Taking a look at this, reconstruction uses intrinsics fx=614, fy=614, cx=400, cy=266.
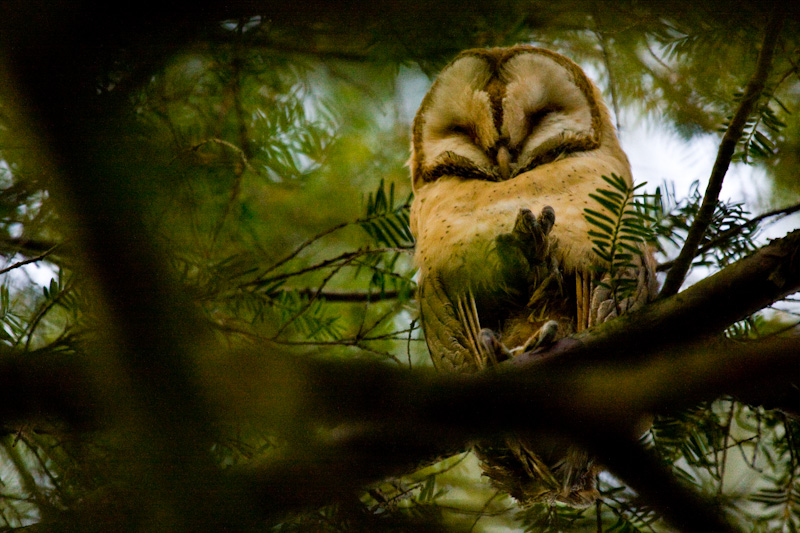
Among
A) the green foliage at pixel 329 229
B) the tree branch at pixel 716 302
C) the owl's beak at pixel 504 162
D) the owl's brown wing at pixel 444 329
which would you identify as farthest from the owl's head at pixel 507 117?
the tree branch at pixel 716 302

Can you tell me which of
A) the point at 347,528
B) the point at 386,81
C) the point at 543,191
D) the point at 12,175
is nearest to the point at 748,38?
the point at 543,191

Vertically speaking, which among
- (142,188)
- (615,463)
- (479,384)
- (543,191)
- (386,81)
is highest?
(386,81)

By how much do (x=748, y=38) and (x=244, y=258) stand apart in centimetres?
110

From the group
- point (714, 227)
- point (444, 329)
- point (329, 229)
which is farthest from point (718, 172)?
point (329, 229)

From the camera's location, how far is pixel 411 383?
60 centimetres

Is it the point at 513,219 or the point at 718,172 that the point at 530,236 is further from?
the point at 718,172

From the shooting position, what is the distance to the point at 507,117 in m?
1.76

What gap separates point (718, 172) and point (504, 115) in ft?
2.62

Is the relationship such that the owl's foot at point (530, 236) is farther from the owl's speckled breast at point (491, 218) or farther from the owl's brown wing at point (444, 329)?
the owl's brown wing at point (444, 329)

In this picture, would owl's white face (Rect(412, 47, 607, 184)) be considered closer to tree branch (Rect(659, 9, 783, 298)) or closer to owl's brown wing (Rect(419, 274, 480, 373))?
owl's brown wing (Rect(419, 274, 480, 373))

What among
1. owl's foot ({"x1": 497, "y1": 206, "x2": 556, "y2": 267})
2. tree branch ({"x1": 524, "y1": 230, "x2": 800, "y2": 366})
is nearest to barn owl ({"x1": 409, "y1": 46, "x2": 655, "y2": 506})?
owl's foot ({"x1": 497, "y1": 206, "x2": 556, "y2": 267})

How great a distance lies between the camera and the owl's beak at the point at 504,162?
1.74 m

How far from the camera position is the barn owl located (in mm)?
1280

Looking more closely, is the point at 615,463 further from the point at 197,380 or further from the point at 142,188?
the point at 142,188
